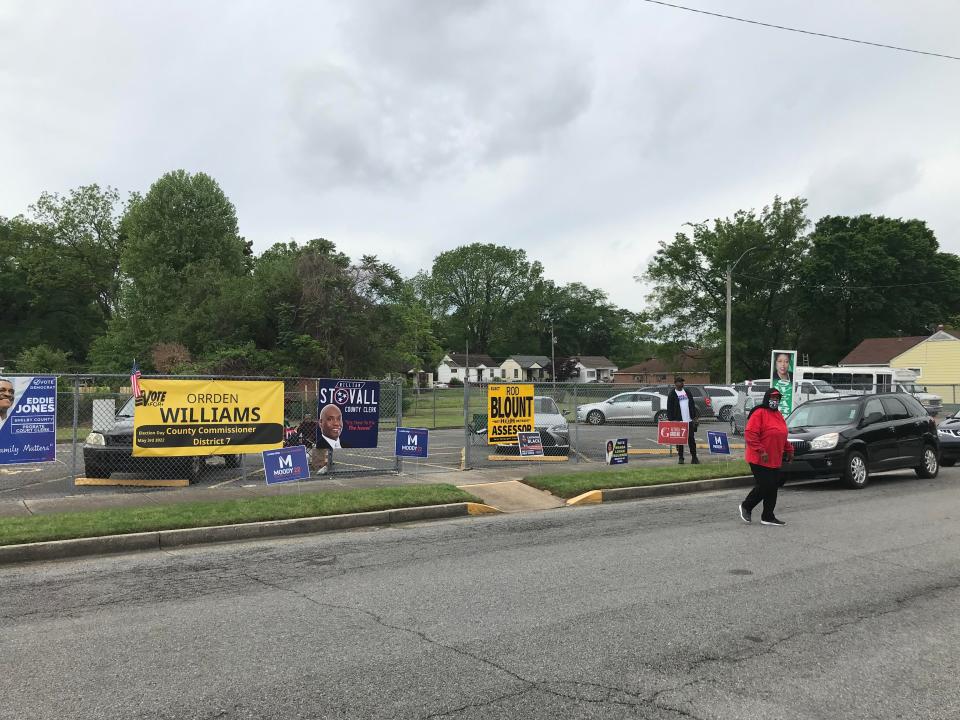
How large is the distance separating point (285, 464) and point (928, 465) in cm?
1222

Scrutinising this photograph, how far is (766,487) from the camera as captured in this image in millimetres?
9164

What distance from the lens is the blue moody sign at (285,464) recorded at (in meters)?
10.7

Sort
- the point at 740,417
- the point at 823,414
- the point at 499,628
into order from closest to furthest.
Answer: the point at 499,628, the point at 823,414, the point at 740,417

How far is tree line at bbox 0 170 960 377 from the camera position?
3766 cm

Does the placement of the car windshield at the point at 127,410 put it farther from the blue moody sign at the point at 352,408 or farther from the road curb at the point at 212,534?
the road curb at the point at 212,534

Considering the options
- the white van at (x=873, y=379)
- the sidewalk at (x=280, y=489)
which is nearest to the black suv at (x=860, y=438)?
the sidewalk at (x=280, y=489)

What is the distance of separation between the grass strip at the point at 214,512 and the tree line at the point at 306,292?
85.0 feet

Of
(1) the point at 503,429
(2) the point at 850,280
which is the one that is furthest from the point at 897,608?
(2) the point at 850,280

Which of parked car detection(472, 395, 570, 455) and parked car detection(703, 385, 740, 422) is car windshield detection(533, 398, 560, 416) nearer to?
parked car detection(472, 395, 570, 455)

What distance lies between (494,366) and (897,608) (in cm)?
11206

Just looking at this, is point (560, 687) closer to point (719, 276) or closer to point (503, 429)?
point (503, 429)

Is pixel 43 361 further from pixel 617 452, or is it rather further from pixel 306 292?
pixel 617 452

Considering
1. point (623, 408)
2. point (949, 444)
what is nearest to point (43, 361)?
point (623, 408)

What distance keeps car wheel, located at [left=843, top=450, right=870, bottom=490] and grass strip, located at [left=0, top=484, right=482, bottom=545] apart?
6642mm
